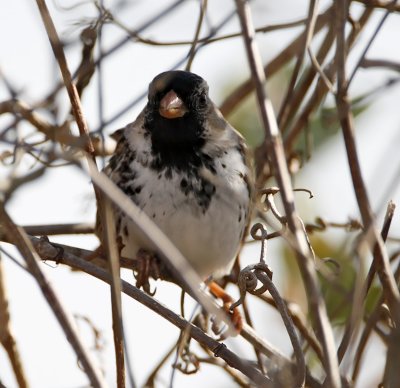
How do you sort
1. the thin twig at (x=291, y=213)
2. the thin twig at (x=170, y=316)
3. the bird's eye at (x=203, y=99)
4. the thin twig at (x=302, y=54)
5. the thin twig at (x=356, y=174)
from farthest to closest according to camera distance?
the bird's eye at (x=203, y=99), the thin twig at (x=170, y=316), the thin twig at (x=302, y=54), the thin twig at (x=356, y=174), the thin twig at (x=291, y=213)

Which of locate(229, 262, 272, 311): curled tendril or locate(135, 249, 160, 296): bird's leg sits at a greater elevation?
locate(135, 249, 160, 296): bird's leg

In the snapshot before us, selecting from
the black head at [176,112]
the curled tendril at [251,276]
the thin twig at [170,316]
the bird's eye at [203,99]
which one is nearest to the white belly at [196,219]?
the black head at [176,112]

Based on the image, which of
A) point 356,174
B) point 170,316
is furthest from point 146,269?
point 356,174

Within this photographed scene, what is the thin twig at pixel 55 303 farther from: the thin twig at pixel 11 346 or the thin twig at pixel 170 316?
the thin twig at pixel 11 346

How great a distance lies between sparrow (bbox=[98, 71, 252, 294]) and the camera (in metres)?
3.65

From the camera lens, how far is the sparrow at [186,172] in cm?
365

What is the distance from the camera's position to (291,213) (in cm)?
172

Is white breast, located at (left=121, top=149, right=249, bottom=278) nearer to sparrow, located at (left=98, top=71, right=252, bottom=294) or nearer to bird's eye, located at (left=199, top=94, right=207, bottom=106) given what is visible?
sparrow, located at (left=98, top=71, right=252, bottom=294)

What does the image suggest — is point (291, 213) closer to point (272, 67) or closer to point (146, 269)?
point (146, 269)

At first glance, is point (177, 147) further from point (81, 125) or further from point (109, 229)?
point (109, 229)

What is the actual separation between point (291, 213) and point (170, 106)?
82.1 inches

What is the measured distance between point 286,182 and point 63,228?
2092 mm

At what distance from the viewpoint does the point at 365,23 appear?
11.4ft

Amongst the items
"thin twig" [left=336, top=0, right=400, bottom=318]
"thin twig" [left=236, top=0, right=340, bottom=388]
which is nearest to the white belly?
"thin twig" [left=336, top=0, right=400, bottom=318]
